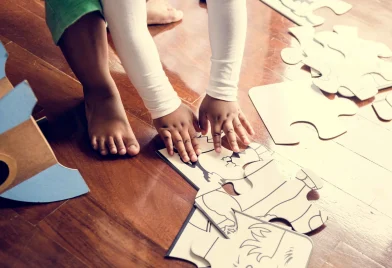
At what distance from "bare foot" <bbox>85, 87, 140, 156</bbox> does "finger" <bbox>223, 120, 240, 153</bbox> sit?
183 millimetres

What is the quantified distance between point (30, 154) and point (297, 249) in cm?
48

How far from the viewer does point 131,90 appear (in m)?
1.00

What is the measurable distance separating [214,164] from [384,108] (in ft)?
1.47

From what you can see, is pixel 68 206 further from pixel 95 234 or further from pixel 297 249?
pixel 297 249

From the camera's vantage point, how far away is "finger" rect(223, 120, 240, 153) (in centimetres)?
87

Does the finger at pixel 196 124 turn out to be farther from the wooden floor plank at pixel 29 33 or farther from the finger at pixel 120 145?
the wooden floor plank at pixel 29 33

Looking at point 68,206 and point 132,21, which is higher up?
point 132,21

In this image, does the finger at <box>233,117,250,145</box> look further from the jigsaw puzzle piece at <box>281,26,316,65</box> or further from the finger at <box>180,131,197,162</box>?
the jigsaw puzzle piece at <box>281,26,316,65</box>

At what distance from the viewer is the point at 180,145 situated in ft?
2.80

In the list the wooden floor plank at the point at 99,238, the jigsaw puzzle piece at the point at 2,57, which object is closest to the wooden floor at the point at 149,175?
the wooden floor plank at the point at 99,238

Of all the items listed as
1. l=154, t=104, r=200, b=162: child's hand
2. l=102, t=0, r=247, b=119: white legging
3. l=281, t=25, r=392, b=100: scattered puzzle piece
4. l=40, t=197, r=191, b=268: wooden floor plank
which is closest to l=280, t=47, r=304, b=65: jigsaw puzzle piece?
l=281, t=25, r=392, b=100: scattered puzzle piece

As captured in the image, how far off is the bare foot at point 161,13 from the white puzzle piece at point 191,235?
1.96 feet

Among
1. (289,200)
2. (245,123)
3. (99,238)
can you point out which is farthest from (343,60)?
(99,238)

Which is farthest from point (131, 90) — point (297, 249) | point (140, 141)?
point (297, 249)
